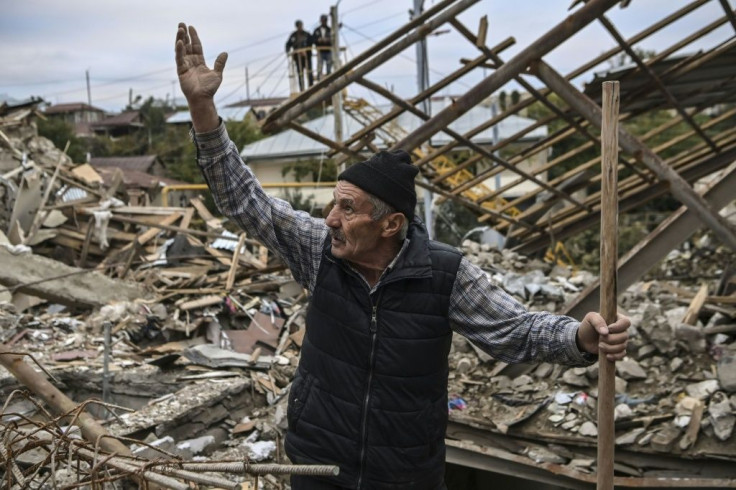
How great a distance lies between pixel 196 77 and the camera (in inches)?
100

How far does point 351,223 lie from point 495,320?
650mm

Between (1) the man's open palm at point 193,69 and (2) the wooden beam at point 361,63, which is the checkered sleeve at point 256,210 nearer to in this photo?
(1) the man's open palm at point 193,69

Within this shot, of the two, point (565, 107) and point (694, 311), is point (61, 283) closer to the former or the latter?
point (565, 107)

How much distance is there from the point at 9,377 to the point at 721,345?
6251 mm

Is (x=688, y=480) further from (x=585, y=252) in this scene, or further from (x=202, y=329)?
(x=585, y=252)

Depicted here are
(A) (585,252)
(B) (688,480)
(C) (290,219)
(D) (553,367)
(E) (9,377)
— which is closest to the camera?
(C) (290,219)

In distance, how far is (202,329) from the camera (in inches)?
343

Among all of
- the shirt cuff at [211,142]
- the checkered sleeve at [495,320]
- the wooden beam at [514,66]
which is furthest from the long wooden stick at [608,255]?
the wooden beam at [514,66]

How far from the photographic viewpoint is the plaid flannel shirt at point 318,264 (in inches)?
104

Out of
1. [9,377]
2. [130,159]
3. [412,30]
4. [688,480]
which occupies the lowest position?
[688,480]

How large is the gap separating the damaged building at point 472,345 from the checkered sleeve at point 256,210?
0.97 m

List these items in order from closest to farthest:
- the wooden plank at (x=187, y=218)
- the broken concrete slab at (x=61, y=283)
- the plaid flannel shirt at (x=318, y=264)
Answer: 1. the plaid flannel shirt at (x=318, y=264)
2. the broken concrete slab at (x=61, y=283)
3. the wooden plank at (x=187, y=218)

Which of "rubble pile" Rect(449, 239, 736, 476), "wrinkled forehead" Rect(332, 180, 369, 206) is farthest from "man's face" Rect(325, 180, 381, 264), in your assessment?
"rubble pile" Rect(449, 239, 736, 476)

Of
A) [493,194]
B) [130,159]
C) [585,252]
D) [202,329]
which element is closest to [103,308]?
[202,329]
